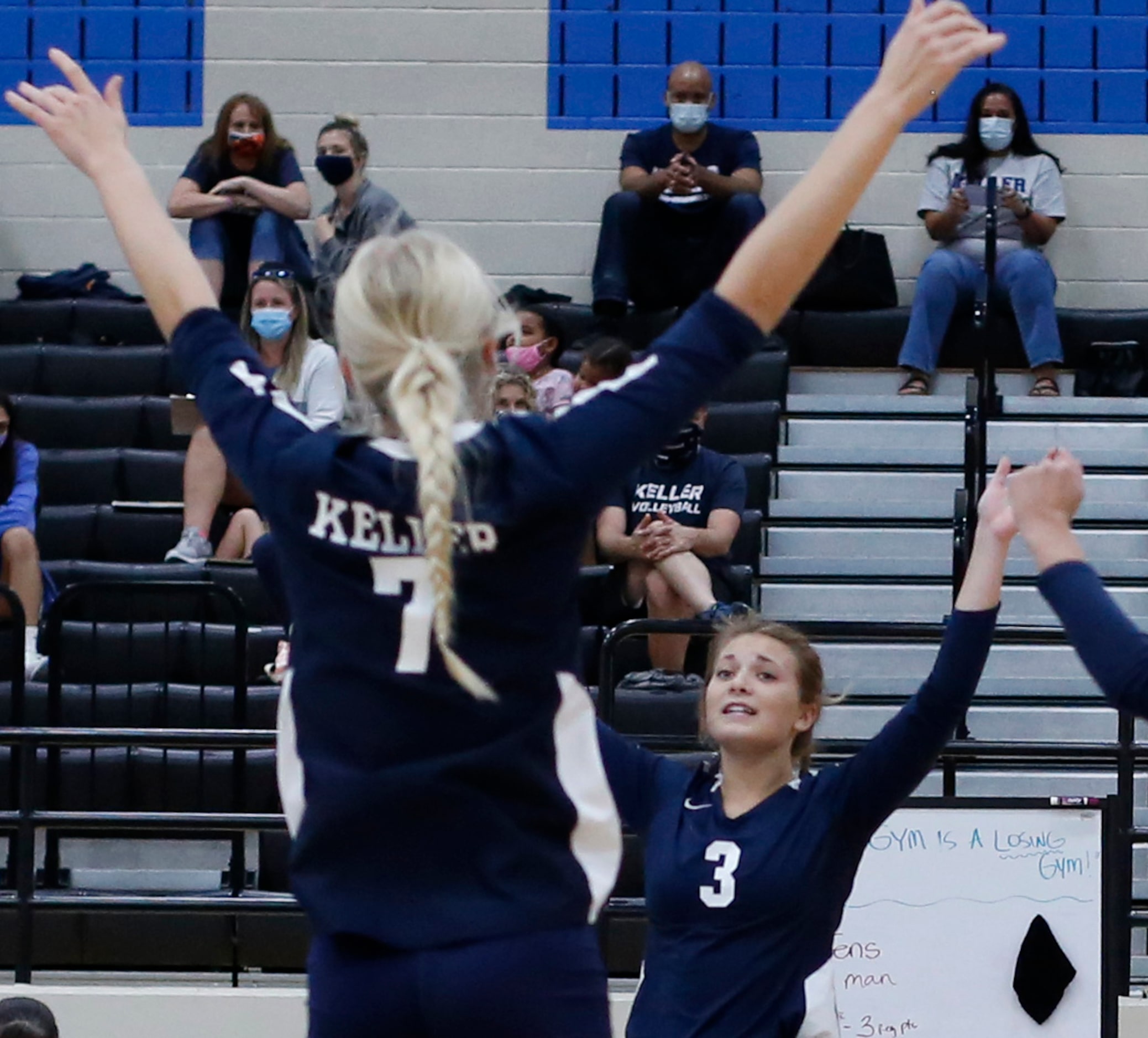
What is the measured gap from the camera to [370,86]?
9828 mm

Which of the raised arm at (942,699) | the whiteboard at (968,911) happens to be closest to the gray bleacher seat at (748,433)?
the whiteboard at (968,911)

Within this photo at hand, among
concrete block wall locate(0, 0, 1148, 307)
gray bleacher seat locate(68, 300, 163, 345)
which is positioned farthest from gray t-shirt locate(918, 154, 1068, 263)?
gray bleacher seat locate(68, 300, 163, 345)

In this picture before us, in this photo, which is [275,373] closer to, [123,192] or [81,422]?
[81,422]

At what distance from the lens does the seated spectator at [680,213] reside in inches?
340

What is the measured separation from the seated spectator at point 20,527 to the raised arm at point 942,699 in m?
4.19

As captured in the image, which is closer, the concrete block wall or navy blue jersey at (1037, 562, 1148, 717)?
navy blue jersey at (1037, 562, 1148, 717)

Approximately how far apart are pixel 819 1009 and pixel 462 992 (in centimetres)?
146

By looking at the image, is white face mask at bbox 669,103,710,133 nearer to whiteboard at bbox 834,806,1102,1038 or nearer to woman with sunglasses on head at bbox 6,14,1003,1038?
Answer: whiteboard at bbox 834,806,1102,1038

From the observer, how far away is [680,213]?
8.71 meters

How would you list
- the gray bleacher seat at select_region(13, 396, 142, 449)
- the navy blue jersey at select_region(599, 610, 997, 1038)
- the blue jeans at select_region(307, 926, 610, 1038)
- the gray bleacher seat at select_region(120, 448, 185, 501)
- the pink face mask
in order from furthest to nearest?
the gray bleacher seat at select_region(13, 396, 142, 449) → the gray bleacher seat at select_region(120, 448, 185, 501) → the pink face mask → the navy blue jersey at select_region(599, 610, 997, 1038) → the blue jeans at select_region(307, 926, 610, 1038)

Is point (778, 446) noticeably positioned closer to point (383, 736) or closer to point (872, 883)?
point (872, 883)

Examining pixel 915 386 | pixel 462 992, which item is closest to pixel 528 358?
pixel 915 386

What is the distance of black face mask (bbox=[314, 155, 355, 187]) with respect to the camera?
8.34 m

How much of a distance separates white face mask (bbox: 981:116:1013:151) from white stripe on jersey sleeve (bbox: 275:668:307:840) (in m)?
7.29
